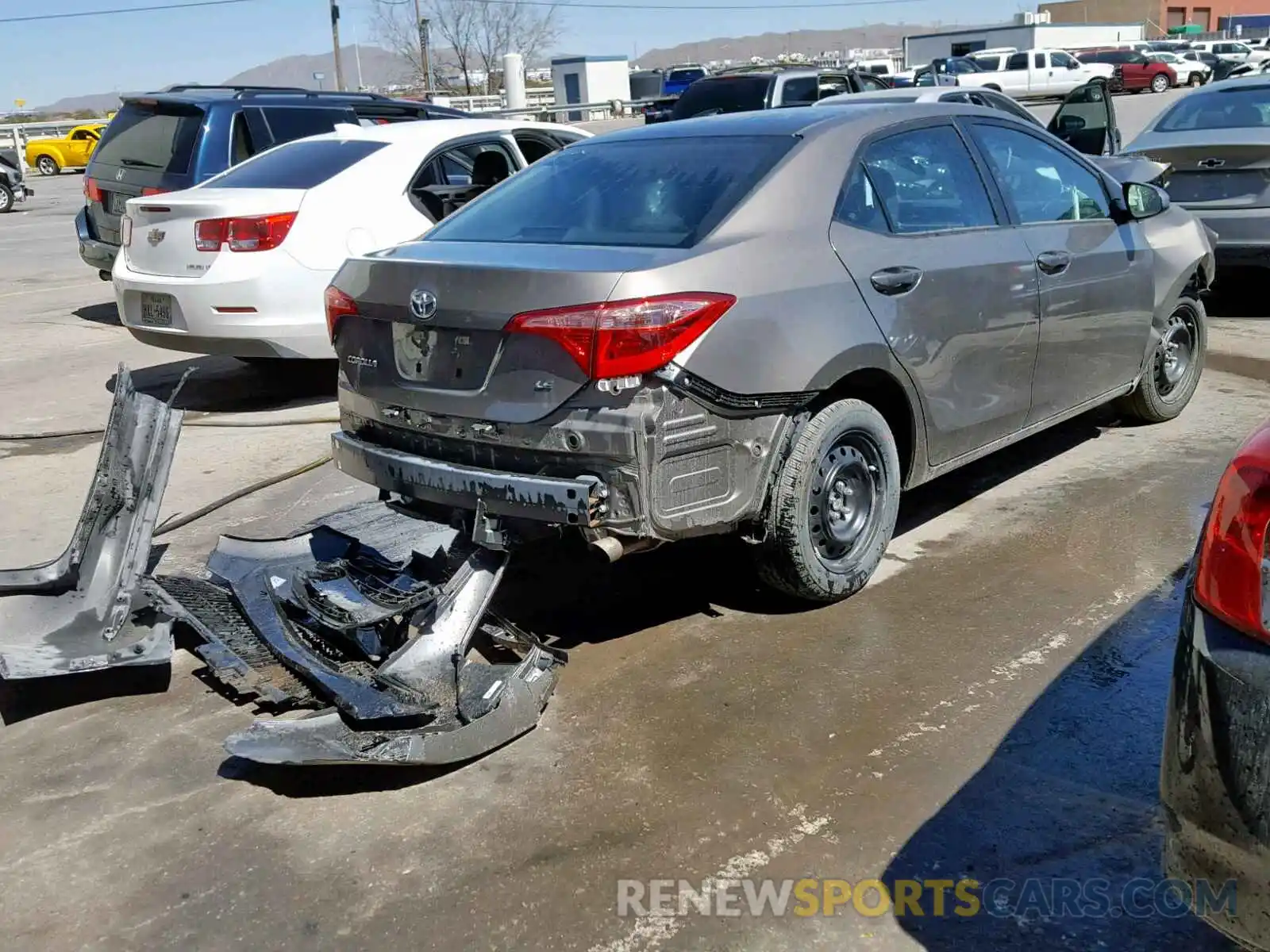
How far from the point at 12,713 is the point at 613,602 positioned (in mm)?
2111

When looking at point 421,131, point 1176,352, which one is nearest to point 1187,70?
point 1176,352

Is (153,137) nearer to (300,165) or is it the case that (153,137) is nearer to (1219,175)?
(300,165)

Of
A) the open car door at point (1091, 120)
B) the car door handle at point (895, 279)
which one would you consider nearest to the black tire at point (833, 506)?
the car door handle at point (895, 279)

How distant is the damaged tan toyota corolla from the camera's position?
12.2 feet

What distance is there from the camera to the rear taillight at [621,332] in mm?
3674

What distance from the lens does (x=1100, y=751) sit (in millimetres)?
3514

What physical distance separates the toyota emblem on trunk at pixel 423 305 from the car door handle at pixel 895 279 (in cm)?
152

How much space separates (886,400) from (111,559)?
2.85 meters

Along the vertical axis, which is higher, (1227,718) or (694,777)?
(1227,718)

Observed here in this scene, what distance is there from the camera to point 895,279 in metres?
4.45

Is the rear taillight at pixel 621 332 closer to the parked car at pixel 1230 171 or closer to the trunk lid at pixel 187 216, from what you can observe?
the trunk lid at pixel 187 216

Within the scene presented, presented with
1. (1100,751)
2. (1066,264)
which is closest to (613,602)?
(1100,751)

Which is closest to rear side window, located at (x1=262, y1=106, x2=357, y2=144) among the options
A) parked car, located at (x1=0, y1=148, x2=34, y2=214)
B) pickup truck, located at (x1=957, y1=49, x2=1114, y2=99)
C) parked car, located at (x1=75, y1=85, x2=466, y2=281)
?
parked car, located at (x1=75, y1=85, x2=466, y2=281)

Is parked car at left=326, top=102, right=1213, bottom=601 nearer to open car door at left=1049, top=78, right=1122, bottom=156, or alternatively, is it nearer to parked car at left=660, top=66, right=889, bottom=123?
open car door at left=1049, top=78, right=1122, bottom=156
